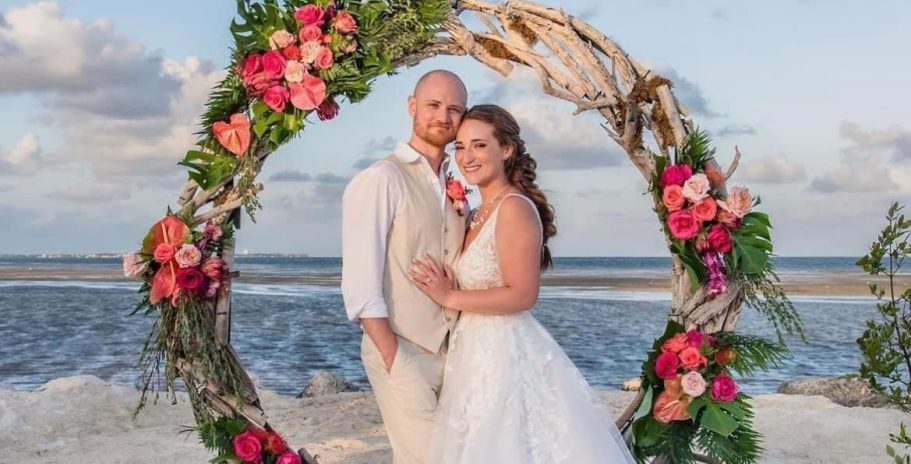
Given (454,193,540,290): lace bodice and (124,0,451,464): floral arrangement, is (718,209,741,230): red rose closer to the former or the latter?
(454,193,540,290): lace bodice

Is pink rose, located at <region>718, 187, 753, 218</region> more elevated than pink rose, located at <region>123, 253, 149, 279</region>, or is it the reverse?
pink rose, located at <region>718, 187, 753, 218</region>

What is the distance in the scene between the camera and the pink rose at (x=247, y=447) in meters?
3.95

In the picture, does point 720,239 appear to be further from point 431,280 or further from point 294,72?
point 294,72

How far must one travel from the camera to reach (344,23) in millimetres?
3879

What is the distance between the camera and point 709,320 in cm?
393

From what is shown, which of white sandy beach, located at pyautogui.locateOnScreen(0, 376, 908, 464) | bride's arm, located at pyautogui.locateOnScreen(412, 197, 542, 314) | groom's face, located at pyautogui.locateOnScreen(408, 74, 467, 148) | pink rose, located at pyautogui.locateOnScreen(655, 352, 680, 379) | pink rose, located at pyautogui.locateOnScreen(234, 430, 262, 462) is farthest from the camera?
white sandy beach, located at pyautogui.locateOnScreen(0, 376, 908, 464)

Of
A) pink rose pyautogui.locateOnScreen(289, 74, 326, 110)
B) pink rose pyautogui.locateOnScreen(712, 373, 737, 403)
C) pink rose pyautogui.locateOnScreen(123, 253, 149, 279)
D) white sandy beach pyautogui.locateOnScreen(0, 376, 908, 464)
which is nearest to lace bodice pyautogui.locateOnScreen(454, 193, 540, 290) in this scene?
pink rose pyautogui.locateOnScreen(289, 74, 326, 110)

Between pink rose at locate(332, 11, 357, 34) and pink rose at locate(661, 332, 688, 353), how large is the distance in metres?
1.83

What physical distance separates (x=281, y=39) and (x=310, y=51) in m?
0.16

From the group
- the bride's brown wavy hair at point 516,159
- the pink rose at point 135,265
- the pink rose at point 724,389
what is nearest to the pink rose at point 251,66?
the pink rose at point 135,265

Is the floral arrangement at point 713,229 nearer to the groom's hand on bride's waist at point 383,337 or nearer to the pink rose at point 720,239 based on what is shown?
the pink rose at point 720,239

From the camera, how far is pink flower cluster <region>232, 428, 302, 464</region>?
13.0 feet

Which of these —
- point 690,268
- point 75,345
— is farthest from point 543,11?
point 75,345

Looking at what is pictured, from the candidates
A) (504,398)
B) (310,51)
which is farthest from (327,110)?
(504,398)
